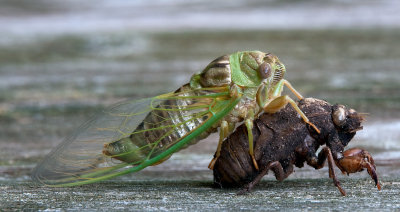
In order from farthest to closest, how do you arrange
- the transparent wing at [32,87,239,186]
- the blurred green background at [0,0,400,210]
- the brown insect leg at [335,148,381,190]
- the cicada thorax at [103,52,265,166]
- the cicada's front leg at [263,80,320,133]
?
the blurred green background at [0,0,400,210], the cicada thorax at [103,52,265,166], the cicada's front leg at [263,80,320,133], the transparent wing at [32,87,239,186], the brown insect leg at [335,148,381,190]

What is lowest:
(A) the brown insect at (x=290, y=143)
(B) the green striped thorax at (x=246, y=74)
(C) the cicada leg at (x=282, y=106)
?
(A) the brown insect at (x=290, y=143)

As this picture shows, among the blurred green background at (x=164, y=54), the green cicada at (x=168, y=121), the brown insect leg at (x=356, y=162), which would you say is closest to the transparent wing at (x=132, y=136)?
the green cicada at (x=168, y=121)

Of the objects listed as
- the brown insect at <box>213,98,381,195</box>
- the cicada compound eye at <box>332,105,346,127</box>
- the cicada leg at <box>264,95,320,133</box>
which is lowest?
the brown insect at <box>213,98,381,195</box>

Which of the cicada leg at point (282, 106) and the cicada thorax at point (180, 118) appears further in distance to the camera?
the cicada thorax at point (180, 118)

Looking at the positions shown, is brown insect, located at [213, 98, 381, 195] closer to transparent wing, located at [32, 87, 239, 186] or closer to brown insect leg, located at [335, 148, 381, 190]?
brown insect leg, located at [335, 148, 381, 190]

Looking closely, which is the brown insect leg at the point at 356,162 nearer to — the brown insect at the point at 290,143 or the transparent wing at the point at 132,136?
the brown insect at the point at 290,143

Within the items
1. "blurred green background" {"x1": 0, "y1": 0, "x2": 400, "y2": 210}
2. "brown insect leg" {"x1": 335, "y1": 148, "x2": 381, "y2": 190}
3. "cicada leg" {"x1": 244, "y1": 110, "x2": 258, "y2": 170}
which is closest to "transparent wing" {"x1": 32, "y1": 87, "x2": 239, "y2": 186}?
"cicada leg" {"x1": 244, "y1": 110, "x2": 258, "y2": 170}

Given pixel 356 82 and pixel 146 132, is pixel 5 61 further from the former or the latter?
pixel 356 82

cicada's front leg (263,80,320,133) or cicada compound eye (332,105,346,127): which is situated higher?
cicada's front leg (263,80,320,133)
